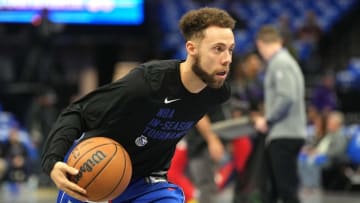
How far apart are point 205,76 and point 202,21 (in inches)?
11.5

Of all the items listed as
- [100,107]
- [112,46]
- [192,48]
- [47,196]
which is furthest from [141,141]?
[112,46]

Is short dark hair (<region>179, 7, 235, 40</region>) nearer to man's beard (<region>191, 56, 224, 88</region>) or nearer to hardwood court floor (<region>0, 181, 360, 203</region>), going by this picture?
man's beard (<region>191, 56, 224, 88</region>)

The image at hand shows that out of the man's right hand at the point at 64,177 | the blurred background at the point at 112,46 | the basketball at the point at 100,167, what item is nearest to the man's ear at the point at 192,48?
the basketball at the point at 100,167

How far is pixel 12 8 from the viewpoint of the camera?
691 inches

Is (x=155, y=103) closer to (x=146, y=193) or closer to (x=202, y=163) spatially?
(x=146, y=193)

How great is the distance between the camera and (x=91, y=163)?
3.54 m

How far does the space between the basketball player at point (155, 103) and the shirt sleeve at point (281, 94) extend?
2.92m

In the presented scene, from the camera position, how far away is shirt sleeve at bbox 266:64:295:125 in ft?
22.8

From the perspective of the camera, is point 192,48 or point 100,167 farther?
point 192,48

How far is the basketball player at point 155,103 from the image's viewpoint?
384 cm

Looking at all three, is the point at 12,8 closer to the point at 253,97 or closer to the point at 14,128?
the point at 14,128

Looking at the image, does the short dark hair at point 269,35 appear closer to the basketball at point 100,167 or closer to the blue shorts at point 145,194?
the blue shorts at point 145,194

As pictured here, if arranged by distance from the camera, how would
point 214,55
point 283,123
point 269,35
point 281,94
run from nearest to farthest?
point 214,55, point 281,94, point 283,123, point 269,35

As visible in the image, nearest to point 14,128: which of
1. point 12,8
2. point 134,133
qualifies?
point 12,8
